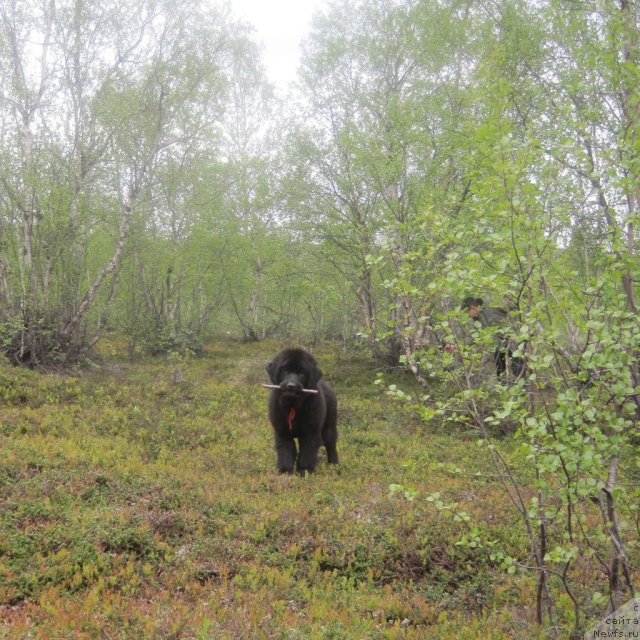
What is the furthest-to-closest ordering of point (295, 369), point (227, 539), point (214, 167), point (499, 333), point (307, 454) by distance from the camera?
point (214, 167) → point (307, 454) → point (295, 369) → point (227, 539) → point (499, 333)

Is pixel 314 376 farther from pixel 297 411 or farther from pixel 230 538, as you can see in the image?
pixel 230 538

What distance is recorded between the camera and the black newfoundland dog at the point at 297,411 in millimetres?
9250

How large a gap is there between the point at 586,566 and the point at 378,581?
8.55ft

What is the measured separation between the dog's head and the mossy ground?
1.79 m

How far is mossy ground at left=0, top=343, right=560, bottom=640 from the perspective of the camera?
454cm

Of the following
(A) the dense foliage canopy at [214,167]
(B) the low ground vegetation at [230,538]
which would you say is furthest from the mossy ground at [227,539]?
(A) the dense foliage canopy at [214,167]

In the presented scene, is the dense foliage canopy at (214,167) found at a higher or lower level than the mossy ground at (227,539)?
higher

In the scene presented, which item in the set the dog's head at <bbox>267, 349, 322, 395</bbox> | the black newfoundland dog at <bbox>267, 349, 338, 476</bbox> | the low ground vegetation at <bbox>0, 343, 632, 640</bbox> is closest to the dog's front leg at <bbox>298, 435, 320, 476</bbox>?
the black newfoundland dog at <bbox>267, 349, 338, 476</bbox>

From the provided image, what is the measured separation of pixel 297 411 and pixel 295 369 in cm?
88

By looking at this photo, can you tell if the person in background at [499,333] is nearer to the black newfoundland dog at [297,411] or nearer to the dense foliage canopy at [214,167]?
the dense foliage canopy at [214,167]

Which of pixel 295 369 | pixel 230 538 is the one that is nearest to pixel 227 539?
pixel 230 538

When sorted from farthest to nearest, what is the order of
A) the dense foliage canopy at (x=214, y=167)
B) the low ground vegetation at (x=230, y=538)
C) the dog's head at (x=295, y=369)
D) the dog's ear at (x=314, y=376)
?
the dense foliage canopy at (x=214, y=167)
the dog's ear at (x=314, y=376)
the dog's head at (x=295, y=369)
the low ground vegetation at (x=230, y=538)

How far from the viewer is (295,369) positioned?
364 inches

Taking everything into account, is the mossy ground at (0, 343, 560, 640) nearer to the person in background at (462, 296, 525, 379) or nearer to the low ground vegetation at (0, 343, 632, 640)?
the low ground vegetation at (0, 343, 632, 640)
